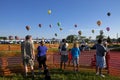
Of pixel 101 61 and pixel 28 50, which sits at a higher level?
pixel 28 50

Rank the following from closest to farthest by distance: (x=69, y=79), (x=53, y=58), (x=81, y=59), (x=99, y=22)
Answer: (x=69, y=79)
(x=53, y=58)
(x=81, y=59)
(x=99, y=22)

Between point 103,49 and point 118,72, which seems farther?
point 118,72

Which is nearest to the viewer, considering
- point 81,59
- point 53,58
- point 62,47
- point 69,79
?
point 69,79

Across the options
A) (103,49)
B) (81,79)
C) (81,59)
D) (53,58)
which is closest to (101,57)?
(103,49)

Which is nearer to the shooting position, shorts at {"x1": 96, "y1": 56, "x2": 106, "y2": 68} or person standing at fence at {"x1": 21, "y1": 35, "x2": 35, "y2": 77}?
person standing at fence at {"x1": 21, "y1": 35, "x2": 35, "y2": 77}

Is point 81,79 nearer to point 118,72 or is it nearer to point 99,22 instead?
point 118,72

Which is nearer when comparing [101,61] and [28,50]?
[28,50]

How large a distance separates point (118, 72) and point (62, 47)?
3.59 m

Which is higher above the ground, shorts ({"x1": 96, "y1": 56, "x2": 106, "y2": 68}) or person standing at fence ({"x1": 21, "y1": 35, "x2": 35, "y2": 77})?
person standing at fence ({"x1": 21, "y1": 35, "x2": 35, "y2": 77})

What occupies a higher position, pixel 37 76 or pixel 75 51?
pixel 75 51

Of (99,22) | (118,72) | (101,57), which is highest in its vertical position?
(99,22)

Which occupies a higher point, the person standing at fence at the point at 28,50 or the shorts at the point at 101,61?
the person standing at fence at the point at 28,50

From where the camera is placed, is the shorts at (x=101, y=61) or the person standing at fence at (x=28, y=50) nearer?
the person standing at fence at (x=28, y=50)

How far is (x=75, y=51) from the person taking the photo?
45.2 ft
